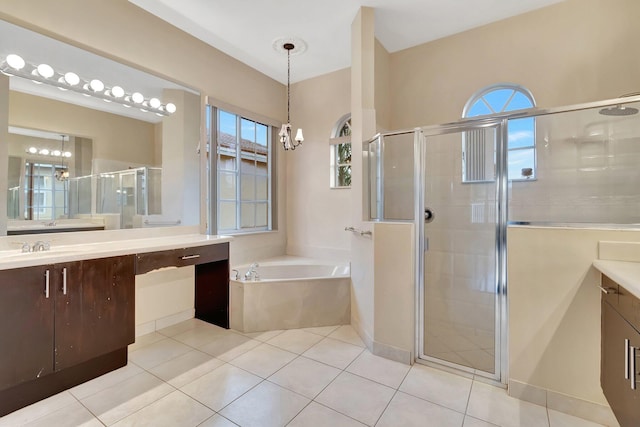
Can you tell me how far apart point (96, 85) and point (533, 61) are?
3.73 m

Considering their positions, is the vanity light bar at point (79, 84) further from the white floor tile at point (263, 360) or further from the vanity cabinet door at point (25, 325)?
the white floor tile at point (263, 360)

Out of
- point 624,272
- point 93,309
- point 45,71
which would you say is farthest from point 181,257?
point 624,272

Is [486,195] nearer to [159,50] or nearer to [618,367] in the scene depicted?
[618,367]

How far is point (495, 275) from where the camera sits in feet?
6.45

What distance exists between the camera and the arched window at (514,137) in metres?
1.88

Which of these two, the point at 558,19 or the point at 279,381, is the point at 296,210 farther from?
the point at 558,19

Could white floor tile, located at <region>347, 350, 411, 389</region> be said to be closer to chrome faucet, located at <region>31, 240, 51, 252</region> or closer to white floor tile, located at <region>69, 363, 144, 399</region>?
white floor tile, located at <region>69, 363, 144, 399</region>

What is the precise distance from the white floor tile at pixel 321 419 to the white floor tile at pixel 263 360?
1.51 feet

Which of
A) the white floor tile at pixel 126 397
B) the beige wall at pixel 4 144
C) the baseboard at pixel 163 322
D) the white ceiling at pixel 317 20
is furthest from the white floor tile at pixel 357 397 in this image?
the white ceiling at pixel 317 20

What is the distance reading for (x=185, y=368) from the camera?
6.71ft

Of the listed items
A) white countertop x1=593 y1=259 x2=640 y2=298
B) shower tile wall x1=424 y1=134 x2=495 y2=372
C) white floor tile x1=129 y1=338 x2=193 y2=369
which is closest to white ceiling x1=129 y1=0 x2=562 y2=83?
shower tile wall x1=424 y1=134 x2=495 y2=372

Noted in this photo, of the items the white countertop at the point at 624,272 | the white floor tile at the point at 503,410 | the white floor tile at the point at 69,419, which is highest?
the white countertop at the point at 624,272

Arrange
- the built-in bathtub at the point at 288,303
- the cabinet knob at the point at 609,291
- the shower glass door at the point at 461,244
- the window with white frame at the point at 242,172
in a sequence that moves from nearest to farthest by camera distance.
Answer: the cabinet knob at the point at 609,291, the shower glass door at the point at 461,244, the built-in bathtub at the point at 288,303, the window with white frame at the point at 242,172

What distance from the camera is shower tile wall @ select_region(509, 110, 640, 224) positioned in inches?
66.1
